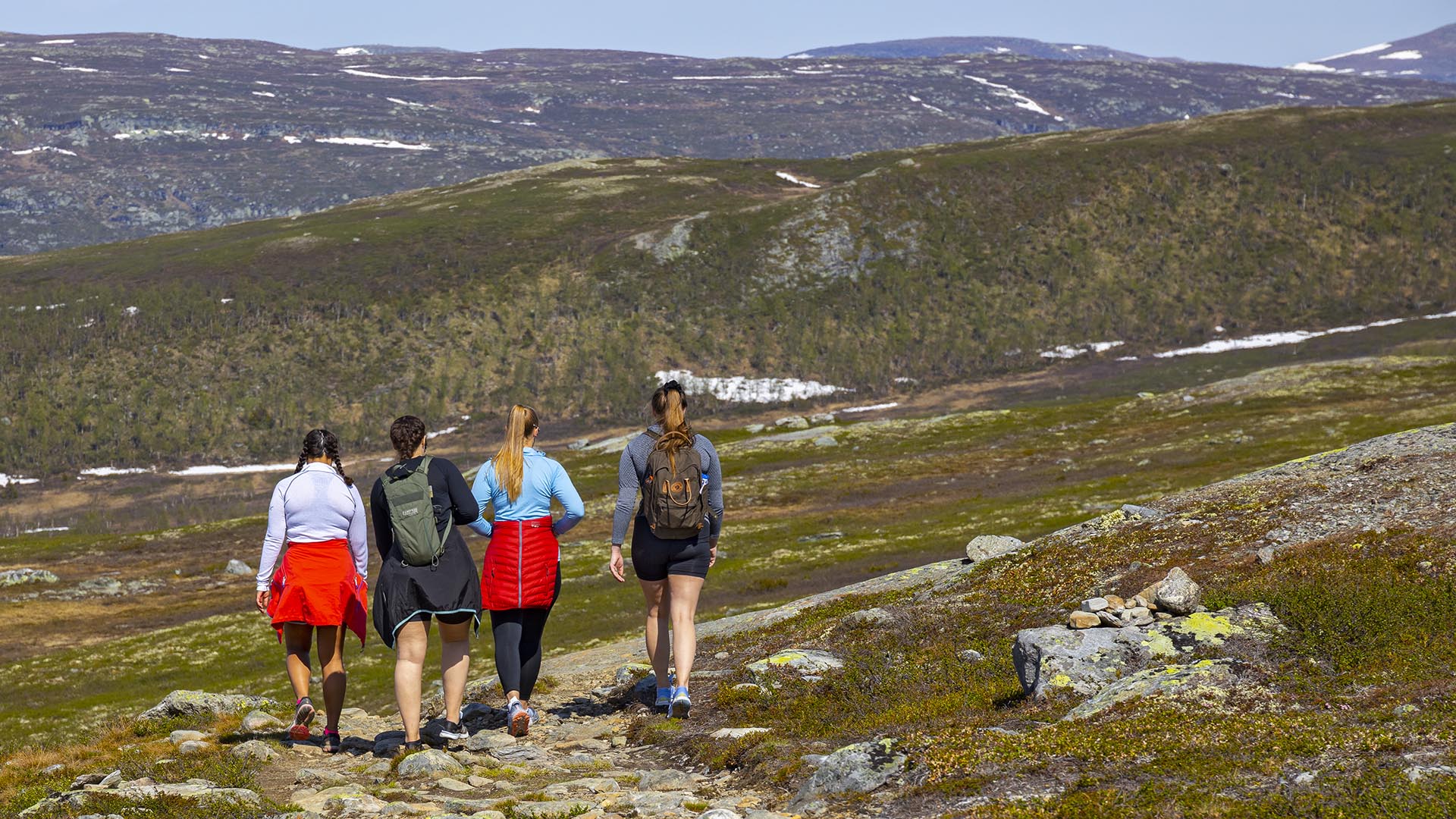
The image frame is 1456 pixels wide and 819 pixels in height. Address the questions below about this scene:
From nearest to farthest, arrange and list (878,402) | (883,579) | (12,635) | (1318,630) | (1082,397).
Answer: (1318,630), (883,579), (12,635), (1082,397), (878,402)

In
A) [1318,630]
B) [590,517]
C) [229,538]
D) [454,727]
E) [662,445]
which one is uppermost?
[662,445]

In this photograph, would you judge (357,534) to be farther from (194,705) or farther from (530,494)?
(194,705)

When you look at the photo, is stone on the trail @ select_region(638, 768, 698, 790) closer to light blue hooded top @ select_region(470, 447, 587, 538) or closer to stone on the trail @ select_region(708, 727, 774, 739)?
stone on the trail @ select_region(708, 727, 774, 739)

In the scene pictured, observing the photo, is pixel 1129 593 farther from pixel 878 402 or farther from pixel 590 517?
pixel 878 402

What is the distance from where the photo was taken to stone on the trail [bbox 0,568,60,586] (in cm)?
9975

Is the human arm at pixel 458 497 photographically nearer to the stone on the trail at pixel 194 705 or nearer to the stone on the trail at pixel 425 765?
the stone on the trail at pixel 425 765

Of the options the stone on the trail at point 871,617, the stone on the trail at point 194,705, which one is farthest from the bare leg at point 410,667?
the stone on the trail at point 871,617

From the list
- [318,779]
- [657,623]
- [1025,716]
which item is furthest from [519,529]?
[1025,716]

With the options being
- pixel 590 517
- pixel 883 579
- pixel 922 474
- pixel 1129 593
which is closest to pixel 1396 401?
pixel 922 474

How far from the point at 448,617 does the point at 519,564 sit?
139 centimetres

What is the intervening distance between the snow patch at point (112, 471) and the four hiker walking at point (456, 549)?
201m

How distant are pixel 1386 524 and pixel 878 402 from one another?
17606 centimetres

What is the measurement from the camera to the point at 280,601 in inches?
647

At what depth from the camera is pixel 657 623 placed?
17812 mm
